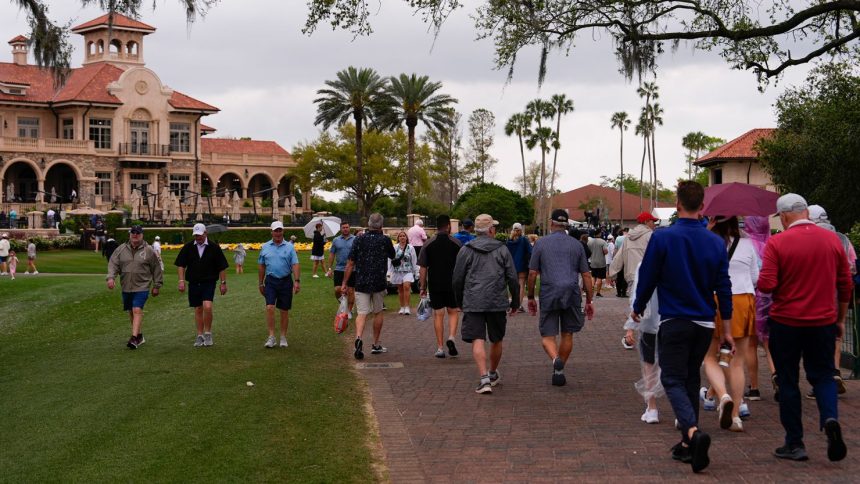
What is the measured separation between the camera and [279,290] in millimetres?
13727

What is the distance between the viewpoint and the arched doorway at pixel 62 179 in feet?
244

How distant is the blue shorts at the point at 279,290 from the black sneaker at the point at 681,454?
23.6 feet

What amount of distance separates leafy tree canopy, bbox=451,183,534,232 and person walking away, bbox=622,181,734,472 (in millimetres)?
63625

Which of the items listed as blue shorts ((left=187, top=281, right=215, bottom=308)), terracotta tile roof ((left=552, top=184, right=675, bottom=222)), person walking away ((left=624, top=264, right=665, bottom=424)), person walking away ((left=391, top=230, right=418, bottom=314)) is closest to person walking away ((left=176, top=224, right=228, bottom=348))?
blue shorts ((left=187, top=281, right=215, bottom=308))

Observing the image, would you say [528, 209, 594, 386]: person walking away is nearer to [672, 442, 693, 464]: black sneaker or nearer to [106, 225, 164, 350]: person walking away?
[672, 442, 693, 464]: black sneaker

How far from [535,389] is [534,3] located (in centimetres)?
744

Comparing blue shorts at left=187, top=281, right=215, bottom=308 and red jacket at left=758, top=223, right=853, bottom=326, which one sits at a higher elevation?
red jacket at left=758, top=223, right=853, bottom=326

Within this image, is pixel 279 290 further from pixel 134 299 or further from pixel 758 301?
pixel 758 301

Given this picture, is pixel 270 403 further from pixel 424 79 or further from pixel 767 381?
pixel 424 79

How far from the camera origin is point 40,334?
17.1 metres

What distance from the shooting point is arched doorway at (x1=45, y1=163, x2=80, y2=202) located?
244 feet

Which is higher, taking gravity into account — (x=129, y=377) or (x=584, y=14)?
(x=584, y=14)

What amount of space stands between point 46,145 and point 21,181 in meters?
3.19

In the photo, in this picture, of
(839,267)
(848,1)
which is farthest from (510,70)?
(839,267)
